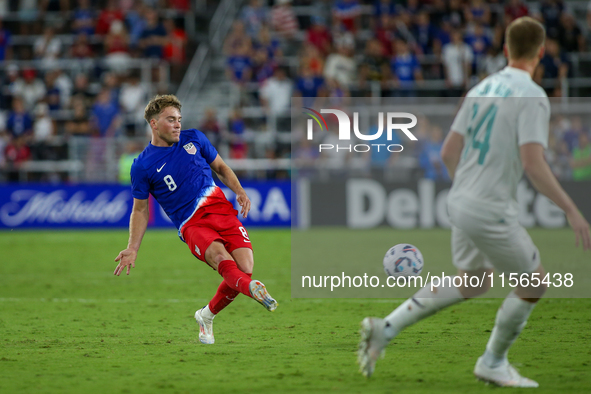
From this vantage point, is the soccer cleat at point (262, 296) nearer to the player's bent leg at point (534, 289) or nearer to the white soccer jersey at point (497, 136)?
the white soccer jersey at point (497, 136)

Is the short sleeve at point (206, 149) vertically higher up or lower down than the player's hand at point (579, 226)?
higher up

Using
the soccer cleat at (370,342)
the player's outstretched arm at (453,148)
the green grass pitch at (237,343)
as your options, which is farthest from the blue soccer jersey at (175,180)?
the player's outstretched arm at (453,148)

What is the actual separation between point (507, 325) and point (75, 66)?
19580 millimetres

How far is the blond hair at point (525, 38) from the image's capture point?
14.9ft

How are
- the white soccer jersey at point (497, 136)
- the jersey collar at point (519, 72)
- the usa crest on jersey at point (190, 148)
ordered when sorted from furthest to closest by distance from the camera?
1. the usa crest on jersey at point (190, 148)
2. the jersey collar at point (519, 72)
3. the white soccer jersey at point (497, 136)

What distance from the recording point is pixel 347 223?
18.5m

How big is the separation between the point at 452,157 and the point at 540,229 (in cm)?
1373

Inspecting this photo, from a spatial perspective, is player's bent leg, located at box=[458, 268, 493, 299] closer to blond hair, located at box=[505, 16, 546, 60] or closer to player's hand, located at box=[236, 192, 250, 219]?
blond hair, located at box=[505, 16, 546, 60]

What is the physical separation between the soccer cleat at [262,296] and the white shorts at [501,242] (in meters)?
1.69

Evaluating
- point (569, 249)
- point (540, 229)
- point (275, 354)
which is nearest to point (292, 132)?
point (540, 229)

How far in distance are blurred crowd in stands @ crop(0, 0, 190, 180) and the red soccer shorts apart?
563 inches

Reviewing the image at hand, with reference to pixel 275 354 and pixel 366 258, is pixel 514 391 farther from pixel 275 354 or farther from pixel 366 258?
pixel 366 258

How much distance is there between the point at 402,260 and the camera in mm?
8359

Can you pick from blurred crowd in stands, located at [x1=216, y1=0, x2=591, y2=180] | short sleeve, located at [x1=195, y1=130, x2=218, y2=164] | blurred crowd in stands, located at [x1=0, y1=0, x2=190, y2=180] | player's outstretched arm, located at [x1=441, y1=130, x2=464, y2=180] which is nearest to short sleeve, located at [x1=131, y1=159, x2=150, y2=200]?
short sleeve, located at [x1=195, y1=130, x2=218, y2=164]
